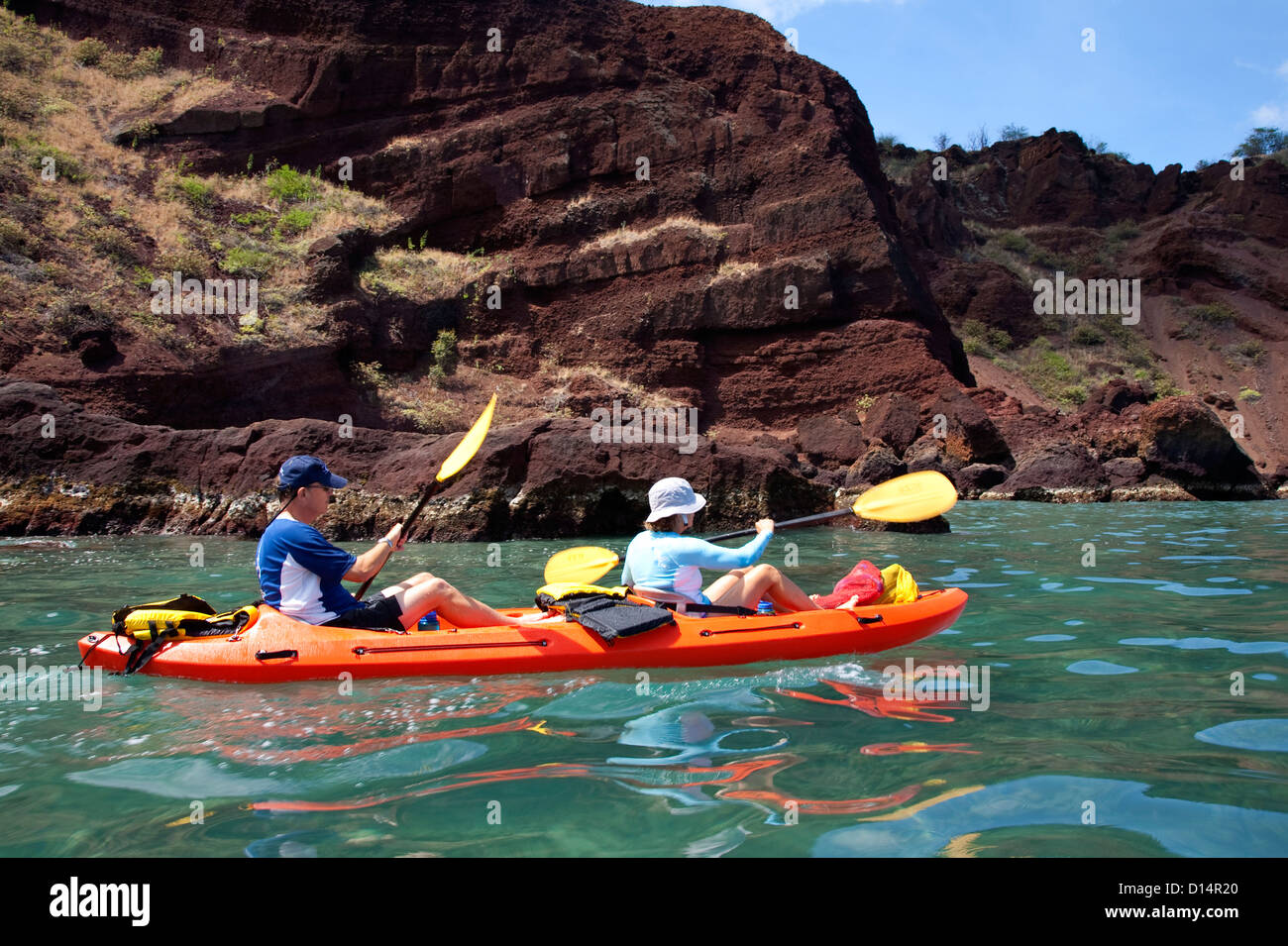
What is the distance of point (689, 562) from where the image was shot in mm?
4570

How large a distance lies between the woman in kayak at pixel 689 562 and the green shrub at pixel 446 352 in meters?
19.3

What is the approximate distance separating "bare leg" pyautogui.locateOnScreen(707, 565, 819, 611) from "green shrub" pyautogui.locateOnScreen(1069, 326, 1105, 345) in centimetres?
3858

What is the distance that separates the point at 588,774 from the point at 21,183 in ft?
73.0

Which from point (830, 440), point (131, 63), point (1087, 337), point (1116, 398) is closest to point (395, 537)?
point (830, 440)

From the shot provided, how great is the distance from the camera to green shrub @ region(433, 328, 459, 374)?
23.1 metres

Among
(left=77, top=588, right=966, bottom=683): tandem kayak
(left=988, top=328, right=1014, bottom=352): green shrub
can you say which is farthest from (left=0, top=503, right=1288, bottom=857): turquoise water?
(left=988, top=328, right=1014, bottom=352): green shrub

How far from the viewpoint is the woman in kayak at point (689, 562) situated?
14.8 feet

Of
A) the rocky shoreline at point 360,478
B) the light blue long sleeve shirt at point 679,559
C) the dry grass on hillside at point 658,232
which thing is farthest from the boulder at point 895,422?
the light blue long sleeve shirt at point 679,559

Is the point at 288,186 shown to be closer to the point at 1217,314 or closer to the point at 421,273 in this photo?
the point at 421,273

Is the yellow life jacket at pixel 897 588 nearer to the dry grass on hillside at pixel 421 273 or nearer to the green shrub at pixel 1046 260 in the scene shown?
the dry grass on hillside at pixel 421 273

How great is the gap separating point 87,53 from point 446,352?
15.6m

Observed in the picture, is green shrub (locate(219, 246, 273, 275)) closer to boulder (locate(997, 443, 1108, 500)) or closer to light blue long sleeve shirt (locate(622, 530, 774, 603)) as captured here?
boulder (locate(997, 443, 1108, 500))

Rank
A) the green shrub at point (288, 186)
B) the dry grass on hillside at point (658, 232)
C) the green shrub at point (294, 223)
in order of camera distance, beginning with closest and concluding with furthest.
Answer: the green shrub at point (294, 223)
the green shrub at point (288, 186)
the dry grass on hillside at point (658, 232)
